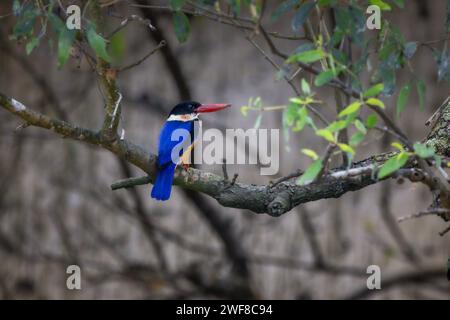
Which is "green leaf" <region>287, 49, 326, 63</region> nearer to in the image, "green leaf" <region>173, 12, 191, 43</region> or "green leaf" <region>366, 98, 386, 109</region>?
"green leaf" <region>366, 98, 386, 109</region>

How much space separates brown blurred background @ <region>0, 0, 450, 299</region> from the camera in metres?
4.70

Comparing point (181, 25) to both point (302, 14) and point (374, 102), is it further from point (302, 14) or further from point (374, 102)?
point (374, 102)

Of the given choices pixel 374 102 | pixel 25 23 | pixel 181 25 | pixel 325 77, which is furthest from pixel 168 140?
pixel 374 102

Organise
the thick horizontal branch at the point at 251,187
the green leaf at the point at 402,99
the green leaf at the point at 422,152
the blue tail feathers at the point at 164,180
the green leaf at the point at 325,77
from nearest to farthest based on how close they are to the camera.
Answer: the green leaf at the point at 422,152, the green leaf at the point at 325,77, the green leaf at the point at 402,99, the thick horizontal branch at the point at 251,187, the blue tail feathers at the point at 164,180

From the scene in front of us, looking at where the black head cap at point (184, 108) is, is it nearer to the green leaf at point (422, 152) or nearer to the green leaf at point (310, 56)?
the green leaf at point (310, 56)

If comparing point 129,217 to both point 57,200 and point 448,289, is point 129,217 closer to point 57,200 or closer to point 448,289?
point 57,200

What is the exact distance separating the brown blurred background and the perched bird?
3.49 feet

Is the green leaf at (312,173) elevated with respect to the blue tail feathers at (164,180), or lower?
lower

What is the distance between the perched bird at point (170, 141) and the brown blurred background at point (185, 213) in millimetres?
1062

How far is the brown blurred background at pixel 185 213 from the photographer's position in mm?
4703

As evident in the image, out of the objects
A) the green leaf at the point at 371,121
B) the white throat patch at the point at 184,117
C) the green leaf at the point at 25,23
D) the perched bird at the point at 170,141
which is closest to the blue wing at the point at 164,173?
the perched bird at the point at 170,141

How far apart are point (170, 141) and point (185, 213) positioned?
192cm

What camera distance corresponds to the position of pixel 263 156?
15.0 ft

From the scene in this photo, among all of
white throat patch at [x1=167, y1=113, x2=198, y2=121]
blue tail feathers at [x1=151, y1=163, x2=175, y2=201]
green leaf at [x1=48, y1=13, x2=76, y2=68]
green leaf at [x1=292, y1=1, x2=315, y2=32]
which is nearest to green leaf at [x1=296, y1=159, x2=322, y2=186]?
green leaf at [x1=292, y1=1, x2=315, y2=32]
